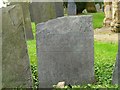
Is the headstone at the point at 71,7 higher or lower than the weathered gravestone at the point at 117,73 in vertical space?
higher

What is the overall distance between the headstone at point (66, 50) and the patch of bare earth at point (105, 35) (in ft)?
15.5

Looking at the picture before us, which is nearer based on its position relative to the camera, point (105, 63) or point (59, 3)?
point (105, 63)

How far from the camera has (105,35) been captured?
39.4ft

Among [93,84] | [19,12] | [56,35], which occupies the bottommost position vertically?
[93,84]

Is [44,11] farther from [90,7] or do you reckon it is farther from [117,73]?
[90,7]

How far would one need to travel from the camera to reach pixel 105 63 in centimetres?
699

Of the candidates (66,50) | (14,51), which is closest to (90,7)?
(66,50)

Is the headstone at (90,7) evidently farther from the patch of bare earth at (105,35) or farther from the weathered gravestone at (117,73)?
the weathered gravestone at (117,73)

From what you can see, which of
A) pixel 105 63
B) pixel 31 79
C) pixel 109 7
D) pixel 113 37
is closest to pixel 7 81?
pixel 31 79

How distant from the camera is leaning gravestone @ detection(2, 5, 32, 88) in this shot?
5.33m

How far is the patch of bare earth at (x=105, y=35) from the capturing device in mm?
11049

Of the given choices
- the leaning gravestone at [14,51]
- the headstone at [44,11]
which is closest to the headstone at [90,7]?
the headstone at [44,11]

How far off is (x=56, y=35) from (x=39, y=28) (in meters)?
0.27

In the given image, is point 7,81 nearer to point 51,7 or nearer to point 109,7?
point 51,7
